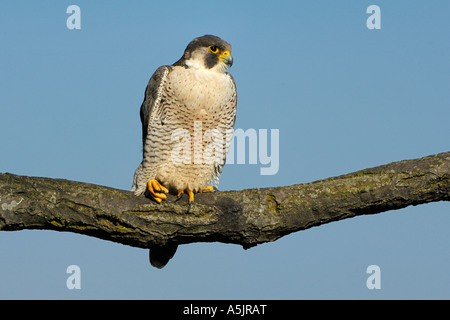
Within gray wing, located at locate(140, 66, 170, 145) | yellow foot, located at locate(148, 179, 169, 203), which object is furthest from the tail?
gray wing, located at locate(140, 66, 170, 145)

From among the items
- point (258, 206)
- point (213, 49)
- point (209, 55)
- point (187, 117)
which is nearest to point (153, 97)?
point (187, 117)

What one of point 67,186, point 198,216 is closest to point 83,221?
point 67,186

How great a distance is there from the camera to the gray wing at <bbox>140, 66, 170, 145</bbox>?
6414 millimetres

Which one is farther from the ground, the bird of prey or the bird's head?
the bird's head

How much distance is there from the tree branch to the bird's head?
1.93 meters

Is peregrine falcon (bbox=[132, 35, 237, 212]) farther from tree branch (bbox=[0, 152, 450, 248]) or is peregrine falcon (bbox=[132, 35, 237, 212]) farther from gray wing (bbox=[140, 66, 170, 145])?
tree branch (bbox=[0, 152, 450, 248])

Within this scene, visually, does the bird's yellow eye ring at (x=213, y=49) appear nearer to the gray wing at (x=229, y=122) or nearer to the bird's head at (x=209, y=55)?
the bird's head at (x=209, y=55)

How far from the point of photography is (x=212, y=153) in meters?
6.64

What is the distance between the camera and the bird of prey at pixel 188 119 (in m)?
6.31

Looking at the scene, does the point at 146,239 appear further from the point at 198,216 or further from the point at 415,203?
the point at 415,203

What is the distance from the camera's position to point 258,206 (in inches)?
208

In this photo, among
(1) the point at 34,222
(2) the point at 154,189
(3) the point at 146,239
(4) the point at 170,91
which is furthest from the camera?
(4) the point at 170,91

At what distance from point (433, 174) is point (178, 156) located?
114 inches

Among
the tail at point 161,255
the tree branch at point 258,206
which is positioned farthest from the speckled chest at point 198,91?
the tail at point 161,255
